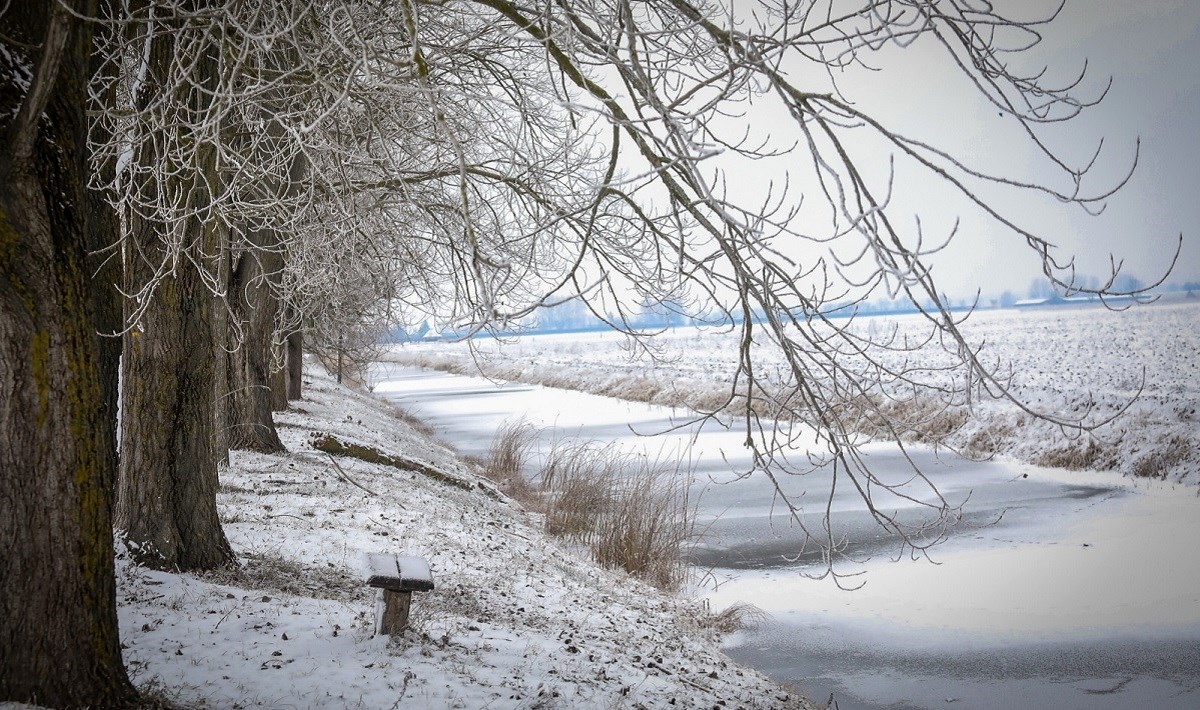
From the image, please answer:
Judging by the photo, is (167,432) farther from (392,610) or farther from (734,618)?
(734,618)

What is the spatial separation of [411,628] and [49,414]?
256 cm

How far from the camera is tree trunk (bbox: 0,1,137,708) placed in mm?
3354

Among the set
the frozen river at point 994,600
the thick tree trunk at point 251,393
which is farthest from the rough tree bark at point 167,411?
the thick tree trunk at point 251,393

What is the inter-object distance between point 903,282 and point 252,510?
286 inches

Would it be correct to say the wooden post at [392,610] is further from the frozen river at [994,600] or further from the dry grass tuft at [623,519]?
the dry grass tuft at [623,519]

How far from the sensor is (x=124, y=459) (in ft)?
19.0

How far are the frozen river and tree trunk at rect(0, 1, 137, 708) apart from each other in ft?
7.91

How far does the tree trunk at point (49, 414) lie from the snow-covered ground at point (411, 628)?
67 cm

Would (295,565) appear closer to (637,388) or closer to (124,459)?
(124,459)

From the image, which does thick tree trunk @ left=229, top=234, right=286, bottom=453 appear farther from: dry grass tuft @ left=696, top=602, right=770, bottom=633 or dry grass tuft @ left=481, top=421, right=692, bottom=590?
dry grass tuft @ left=696, top=602, right=770, bottom=633

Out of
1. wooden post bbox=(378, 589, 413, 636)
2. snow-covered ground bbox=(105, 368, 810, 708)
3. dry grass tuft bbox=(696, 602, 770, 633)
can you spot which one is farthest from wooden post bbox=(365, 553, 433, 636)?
dry grass tuft bbox=(696, 602, 770, 633)

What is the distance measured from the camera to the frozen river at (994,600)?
6.98 meters

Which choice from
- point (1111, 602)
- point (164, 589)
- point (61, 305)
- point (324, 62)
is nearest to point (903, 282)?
point (61, 305)

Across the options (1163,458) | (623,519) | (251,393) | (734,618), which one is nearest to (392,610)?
(734,618)
